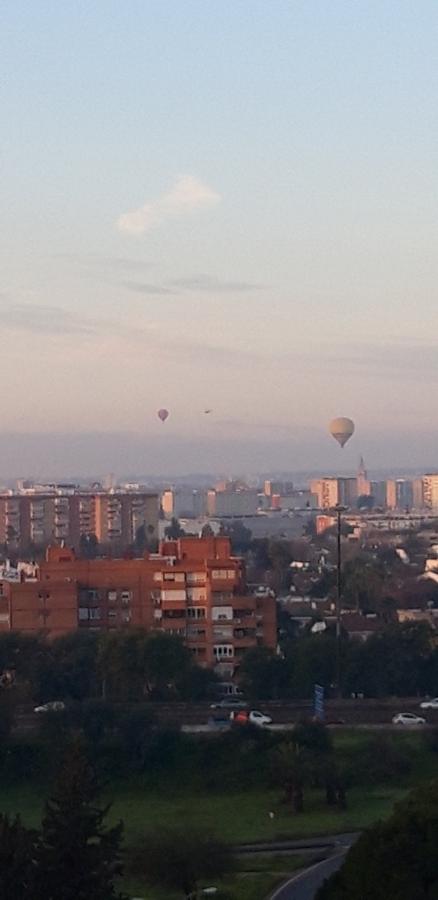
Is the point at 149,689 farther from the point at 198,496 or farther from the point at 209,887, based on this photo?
the point at 198,496

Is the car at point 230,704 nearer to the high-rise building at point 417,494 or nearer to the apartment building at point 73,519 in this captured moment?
the apartment building at point 73,519

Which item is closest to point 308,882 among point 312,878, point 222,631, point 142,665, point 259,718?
point 312,878

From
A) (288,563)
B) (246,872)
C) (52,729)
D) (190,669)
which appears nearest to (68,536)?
(288,563)

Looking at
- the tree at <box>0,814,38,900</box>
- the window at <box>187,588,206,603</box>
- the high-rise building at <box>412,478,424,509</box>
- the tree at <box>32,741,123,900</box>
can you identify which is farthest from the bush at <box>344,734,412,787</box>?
the high-rise building at <box>412,478,424,509</box>

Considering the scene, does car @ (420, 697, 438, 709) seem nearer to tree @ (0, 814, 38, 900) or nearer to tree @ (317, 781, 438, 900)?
tree @ (317, 781, 438, 900)

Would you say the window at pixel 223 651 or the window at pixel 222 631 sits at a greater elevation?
the window at pixel 222 631

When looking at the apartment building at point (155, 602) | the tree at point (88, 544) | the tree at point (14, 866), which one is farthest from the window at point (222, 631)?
the tree at point (88, 544)
